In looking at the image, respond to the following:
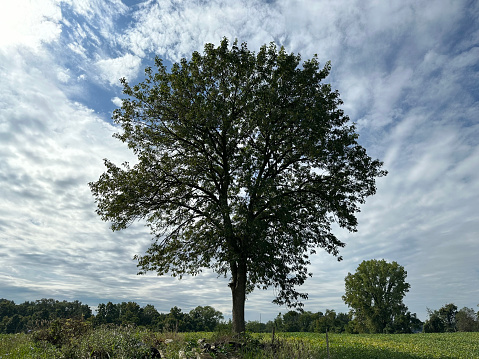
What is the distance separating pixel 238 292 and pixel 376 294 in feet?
171

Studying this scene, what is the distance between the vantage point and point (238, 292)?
610 inches

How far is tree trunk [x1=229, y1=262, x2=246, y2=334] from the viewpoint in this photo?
14757 millimetres

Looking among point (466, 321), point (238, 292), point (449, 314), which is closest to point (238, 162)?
point (238, 292)

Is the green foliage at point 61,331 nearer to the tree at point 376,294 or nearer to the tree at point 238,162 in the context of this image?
the tree at point 238,162

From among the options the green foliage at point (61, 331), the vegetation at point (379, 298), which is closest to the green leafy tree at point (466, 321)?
the vegetation at point (379, 298)

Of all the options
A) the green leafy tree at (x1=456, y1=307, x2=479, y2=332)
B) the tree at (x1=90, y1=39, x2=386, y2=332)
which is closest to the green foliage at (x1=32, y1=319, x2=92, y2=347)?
the tree at (x1=90, y1=39, x2=386, y2=332)

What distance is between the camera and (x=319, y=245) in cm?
1730

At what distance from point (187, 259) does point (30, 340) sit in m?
7.63

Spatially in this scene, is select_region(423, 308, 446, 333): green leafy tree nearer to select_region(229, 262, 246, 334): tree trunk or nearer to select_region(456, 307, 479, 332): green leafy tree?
select_region(456, 307, 479, 332): green leafy tree

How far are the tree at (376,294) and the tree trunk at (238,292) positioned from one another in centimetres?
4966

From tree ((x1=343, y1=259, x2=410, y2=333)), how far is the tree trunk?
163 ft

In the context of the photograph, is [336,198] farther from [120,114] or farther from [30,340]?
[30,340]

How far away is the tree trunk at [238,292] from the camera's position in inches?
581

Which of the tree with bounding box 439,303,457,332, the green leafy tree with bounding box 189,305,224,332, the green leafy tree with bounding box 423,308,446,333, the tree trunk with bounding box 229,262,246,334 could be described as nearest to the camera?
the tree trunk with bounding box 229,262,246,334
